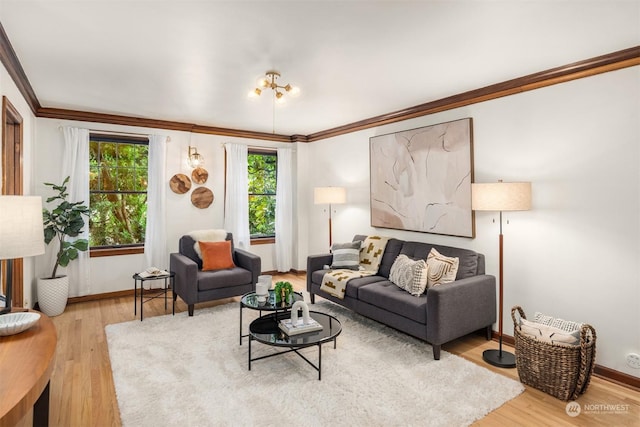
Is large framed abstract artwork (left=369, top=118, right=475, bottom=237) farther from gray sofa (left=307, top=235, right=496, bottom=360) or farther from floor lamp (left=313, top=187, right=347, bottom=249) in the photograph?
floor lamp (left=313, top=187, right=347, bottom=249)

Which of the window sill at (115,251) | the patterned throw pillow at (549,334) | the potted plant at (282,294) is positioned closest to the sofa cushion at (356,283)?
the potted plant at (282,294)

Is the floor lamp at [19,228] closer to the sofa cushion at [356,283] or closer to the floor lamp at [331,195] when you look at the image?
the sofa cushion at [356,283]

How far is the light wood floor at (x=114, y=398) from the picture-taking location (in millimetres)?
2264

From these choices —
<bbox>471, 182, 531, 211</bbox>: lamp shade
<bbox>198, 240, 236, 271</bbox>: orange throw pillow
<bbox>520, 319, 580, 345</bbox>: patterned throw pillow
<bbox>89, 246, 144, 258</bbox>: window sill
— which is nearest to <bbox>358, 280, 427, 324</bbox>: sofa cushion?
<bbox>520, 319, 580, 345</bbox>: patterned throw pillow

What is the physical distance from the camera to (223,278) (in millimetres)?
4301

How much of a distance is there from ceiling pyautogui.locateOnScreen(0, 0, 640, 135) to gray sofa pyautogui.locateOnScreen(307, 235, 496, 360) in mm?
1804

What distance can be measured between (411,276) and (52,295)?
408 cm

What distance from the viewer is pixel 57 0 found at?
2.02 metres

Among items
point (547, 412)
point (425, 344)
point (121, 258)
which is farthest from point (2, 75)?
point (547, 412)

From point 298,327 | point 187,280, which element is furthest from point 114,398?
point 187,280

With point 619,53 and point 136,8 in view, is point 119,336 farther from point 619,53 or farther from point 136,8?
point 619,53

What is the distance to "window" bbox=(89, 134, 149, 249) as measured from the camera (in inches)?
193

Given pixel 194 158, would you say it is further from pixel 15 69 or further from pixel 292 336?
pixel 292 336

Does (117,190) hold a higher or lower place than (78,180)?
lower
